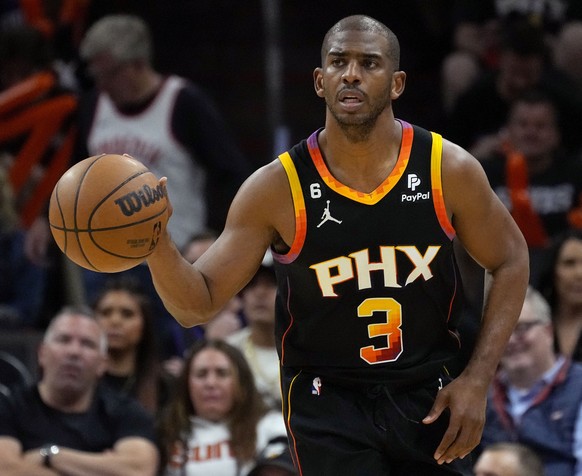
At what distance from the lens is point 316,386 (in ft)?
15.2

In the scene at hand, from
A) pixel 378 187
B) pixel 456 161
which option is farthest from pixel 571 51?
pixel 378 187

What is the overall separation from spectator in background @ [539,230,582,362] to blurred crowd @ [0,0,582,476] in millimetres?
11

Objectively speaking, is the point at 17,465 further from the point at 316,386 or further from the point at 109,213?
the point at 109,213

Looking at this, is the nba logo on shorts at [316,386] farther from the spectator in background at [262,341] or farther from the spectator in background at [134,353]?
the spectator in background at [134,353]

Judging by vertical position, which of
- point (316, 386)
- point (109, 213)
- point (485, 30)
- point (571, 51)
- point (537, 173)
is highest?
point (485, 30)

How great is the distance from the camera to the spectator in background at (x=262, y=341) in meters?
7.70

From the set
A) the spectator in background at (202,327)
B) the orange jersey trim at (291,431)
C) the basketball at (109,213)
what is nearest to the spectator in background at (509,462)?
the orange jersey trim at (291,431)

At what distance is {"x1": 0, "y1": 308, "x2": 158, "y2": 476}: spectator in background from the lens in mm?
6766

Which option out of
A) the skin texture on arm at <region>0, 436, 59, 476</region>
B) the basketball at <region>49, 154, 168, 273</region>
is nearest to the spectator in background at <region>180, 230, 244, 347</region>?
the skin texture on arm at <region>0, 436, 59, 476</region>

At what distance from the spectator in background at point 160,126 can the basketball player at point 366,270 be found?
368 cm

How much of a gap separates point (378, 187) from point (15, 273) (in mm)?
4675

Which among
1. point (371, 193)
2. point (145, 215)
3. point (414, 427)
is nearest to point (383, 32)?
point (371, 193)

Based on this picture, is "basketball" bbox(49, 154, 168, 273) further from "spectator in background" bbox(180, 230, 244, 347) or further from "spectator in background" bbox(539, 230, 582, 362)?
"spectator in background" bbox(539, 230, 582, 362)

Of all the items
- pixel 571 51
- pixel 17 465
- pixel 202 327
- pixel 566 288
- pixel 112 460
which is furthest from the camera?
pixel 571 51
